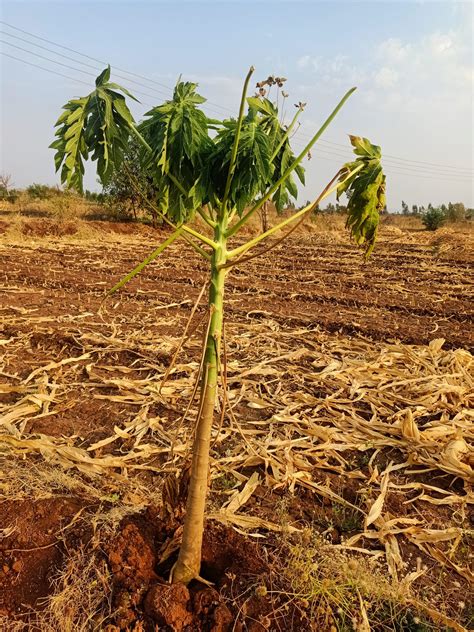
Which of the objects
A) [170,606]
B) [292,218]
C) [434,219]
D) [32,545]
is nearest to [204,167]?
[292,218]

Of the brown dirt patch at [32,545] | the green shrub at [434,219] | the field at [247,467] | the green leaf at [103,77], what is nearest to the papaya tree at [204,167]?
the green leaf at [103,77]

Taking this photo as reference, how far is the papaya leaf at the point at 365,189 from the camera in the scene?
1.91 meters

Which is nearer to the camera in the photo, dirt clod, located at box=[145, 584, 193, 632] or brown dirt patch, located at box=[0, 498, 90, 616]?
dirt clod, located at box=[145, 584, 193, 632]

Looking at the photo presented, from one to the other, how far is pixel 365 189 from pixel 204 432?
1208 millimetres

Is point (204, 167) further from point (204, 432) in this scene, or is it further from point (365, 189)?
point (204, 432)

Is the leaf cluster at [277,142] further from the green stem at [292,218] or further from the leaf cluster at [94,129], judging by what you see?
the leaf cluster at [94,129]

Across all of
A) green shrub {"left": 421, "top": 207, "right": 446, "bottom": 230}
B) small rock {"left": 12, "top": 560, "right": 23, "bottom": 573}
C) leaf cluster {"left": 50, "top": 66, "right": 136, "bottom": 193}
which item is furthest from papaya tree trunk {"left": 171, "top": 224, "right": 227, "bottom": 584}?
green shrub {"left": 421, "top": 207, "right": 446, "bottom": 230}

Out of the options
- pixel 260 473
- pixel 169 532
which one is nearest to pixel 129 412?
pixel 260 473

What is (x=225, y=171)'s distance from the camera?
1.77 metres

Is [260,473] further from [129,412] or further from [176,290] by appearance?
[176,290]

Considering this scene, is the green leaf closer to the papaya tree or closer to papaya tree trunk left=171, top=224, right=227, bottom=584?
the papaya tree

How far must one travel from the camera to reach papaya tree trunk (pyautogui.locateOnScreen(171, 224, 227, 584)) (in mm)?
1850

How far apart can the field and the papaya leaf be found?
842 millimetres

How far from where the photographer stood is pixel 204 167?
5.89 ft
